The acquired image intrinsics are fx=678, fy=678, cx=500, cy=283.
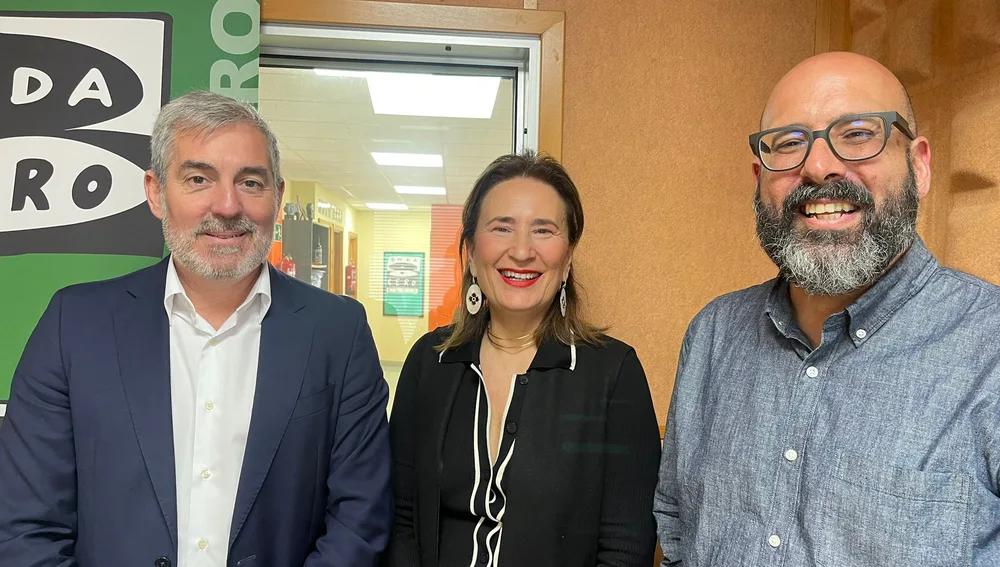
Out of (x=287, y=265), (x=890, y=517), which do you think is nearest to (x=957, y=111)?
(x=890, y=517)

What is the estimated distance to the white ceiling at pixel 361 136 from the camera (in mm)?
2803

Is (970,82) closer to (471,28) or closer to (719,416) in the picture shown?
(719,416)

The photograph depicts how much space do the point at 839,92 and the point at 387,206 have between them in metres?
2.01

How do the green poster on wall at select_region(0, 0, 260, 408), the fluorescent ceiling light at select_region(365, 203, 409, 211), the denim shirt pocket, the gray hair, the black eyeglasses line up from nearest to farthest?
the denim shirt pocket < the black eyeglasses < the gray hair < the green poster on wall at select_region(0, 0, 260, 408) < the fluorescent ceiling light at select_region(365, 203, 409, 211)

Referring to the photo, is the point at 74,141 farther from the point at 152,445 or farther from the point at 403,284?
the point at 152,445

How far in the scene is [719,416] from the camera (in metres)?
1.45

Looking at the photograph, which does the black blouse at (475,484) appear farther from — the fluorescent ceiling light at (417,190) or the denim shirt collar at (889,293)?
the fluorescent ceiling light at (417,190)

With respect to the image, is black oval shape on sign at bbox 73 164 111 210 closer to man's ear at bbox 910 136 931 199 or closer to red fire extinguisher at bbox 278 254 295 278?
red fire extinguisher at bbox 278 254 295 278

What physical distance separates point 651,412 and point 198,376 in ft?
3.69

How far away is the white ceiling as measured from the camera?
9.20 ft

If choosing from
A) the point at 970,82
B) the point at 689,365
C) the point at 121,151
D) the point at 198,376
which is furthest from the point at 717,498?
the point at 121,151

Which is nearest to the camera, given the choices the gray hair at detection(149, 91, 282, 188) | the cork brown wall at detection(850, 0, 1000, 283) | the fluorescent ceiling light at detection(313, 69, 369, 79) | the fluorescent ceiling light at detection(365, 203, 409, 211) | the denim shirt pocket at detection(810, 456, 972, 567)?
the denim shirt pocket at detection(810, 456, 972, 567)

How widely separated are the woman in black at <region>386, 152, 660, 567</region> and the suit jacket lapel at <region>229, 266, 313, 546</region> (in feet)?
1.13

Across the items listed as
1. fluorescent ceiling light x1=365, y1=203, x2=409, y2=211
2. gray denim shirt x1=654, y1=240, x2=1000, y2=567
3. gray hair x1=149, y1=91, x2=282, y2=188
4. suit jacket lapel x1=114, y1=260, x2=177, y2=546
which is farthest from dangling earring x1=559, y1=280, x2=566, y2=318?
fluorescent ceiling light x1=365, y1=203, x2=409, y2=211
